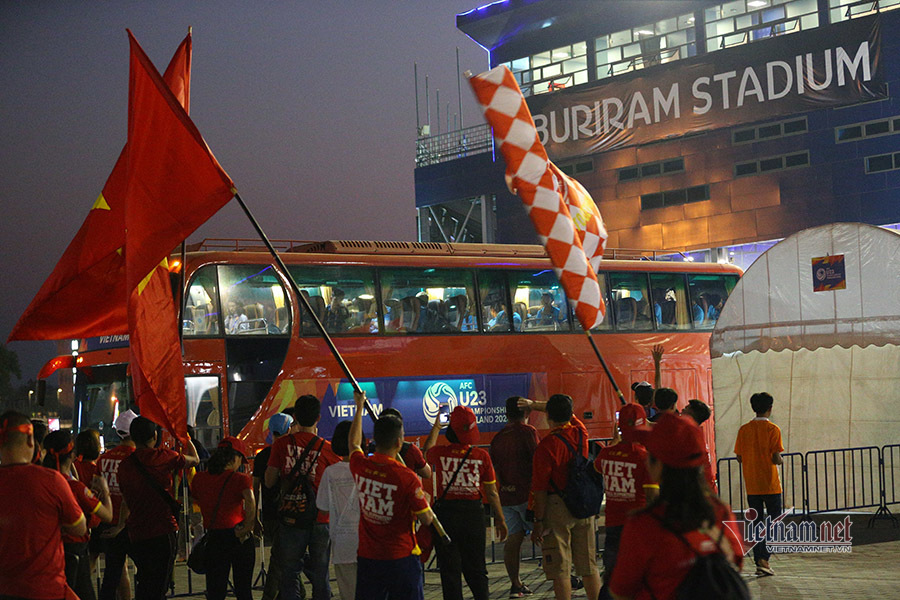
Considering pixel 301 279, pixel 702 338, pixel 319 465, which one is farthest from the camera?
pixel 702 338

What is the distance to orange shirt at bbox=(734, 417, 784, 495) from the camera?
28.0 feet

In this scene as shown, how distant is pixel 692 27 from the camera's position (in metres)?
30.3

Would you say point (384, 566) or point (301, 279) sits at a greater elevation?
point (301, 279)

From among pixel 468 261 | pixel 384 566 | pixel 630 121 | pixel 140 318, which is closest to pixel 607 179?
pixel 630 121

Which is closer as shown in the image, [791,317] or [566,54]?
[791,317]

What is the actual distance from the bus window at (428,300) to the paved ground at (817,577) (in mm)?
4746

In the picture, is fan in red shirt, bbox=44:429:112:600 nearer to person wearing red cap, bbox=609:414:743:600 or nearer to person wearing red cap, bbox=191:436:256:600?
person wearing red cap, bbox=191:436:256:600

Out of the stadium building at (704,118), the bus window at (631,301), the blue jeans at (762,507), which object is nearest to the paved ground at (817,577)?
the blue jeans at (762,507)

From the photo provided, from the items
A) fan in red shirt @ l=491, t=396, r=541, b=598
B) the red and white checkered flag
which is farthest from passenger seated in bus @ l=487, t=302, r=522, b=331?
the red and white checkered flag

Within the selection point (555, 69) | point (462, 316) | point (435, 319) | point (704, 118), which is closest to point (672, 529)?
point (435, 319)

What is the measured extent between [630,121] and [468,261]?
15.7m

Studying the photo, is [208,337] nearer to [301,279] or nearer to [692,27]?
[301,279]

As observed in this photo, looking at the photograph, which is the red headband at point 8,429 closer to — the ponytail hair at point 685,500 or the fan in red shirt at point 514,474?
the ponytail hair at point 685,500

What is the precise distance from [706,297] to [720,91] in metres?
12.2
